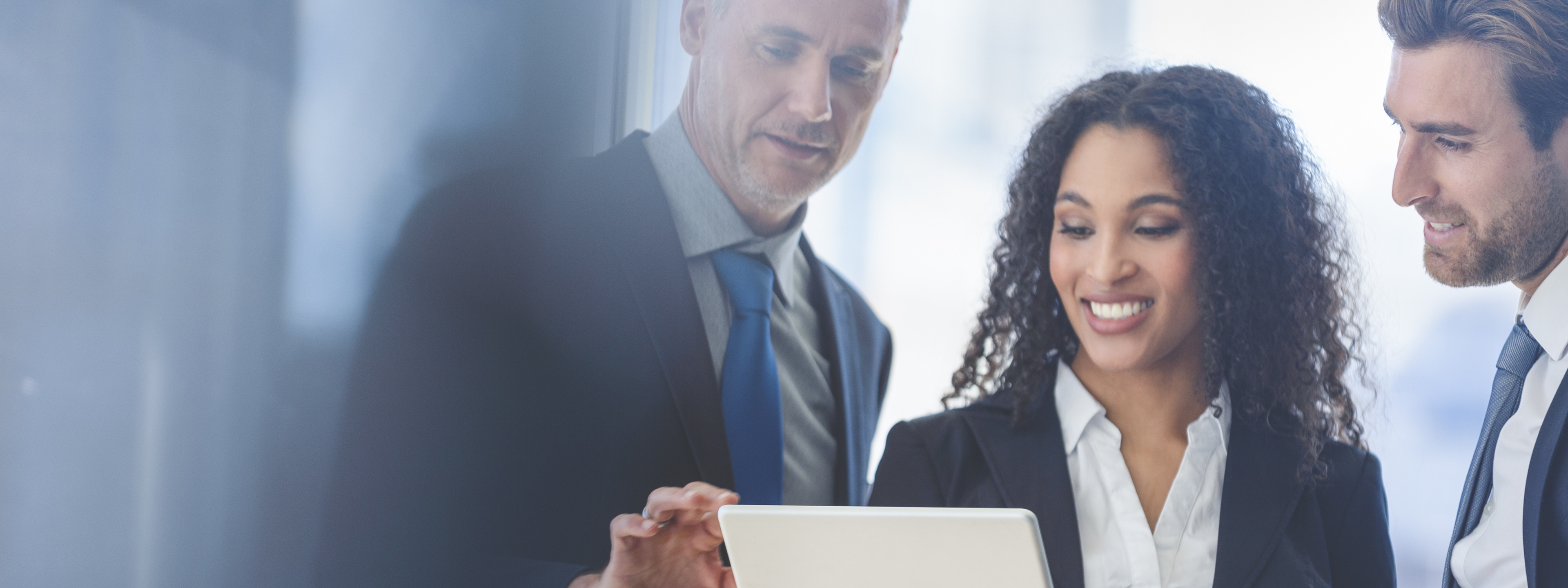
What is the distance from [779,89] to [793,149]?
0.11 meters

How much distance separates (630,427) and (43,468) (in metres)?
0.78

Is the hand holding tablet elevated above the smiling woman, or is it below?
below

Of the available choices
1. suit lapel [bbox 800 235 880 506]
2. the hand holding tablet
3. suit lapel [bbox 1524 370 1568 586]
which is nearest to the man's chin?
suit lapel [bbox 1524 370 1568 586]

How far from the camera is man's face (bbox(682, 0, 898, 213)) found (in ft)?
5.54

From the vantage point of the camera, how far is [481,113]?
59.0 inches

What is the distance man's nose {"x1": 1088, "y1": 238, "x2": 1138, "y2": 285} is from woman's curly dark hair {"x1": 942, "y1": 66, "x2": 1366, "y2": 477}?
139mm

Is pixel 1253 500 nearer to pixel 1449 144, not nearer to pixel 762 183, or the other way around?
pixel 1449 144

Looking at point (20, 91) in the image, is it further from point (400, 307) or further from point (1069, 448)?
point (1069, 448)

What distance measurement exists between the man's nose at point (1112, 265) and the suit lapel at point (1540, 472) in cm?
60

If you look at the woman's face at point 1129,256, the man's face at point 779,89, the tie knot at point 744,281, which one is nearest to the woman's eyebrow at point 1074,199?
the woman's face at point 1129,256

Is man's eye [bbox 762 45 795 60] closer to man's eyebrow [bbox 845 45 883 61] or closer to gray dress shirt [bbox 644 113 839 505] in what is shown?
man's eyebrow [bbox 845 45 883 61]

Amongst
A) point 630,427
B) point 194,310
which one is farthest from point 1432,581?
point 194,310

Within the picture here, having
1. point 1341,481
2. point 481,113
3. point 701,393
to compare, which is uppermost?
point 481,113

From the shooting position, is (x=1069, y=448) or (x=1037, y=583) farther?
(x=1069, y=448)
